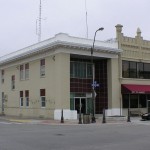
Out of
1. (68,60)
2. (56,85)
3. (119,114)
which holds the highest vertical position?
(68,60)

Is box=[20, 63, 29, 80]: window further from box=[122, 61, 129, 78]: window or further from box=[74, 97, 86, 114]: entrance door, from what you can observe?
box=[122, 61, 129, 78]: window

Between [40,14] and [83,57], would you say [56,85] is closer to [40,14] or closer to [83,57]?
[83,57]

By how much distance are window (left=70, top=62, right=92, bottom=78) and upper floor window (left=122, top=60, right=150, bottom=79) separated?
4.43 m

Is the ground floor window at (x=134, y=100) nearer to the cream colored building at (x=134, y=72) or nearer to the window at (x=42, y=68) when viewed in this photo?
the cream colored building at (x=134, y=72)

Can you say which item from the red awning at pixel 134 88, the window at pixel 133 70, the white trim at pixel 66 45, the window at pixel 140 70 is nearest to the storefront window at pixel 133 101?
the red awning at pixel 134 88

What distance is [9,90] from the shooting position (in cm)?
5169

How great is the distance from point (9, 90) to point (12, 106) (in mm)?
2595

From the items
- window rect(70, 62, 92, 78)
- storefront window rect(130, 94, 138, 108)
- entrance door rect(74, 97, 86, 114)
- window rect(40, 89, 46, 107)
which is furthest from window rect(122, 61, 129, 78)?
window rect(40, 89, 46, 107)

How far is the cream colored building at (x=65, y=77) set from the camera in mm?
38656

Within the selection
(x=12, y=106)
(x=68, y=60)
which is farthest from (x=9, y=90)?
(x=68, y=60)

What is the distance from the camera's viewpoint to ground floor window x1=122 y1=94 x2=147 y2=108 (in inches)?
1742

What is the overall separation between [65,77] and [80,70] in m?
4.13

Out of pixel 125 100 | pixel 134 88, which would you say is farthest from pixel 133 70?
pixel 125 100

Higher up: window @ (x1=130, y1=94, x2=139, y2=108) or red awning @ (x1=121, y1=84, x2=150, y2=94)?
red awning @ (x1=121, y1=84, x2=150, y2=94)
